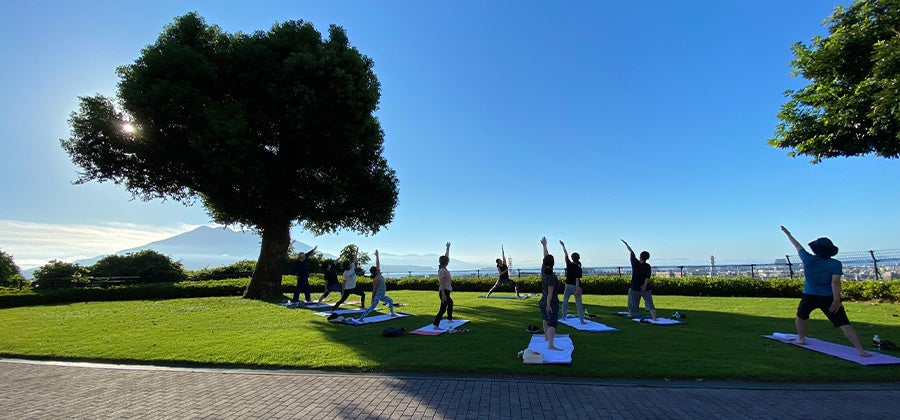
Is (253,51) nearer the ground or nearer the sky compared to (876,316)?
nearer the sky

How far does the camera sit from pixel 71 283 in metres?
22.4

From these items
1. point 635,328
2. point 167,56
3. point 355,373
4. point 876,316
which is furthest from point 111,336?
point 876,316

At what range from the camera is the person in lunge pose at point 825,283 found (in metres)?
6.82

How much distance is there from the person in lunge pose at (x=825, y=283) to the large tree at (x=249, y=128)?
49.4 ft

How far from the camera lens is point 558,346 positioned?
7766 mm

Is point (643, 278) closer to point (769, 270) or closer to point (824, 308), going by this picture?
point (824, 308)

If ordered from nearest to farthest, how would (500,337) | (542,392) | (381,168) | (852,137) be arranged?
(542,392) → (500,337) → (852,137) → (381,168)

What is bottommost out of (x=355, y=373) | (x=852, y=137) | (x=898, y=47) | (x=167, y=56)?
(x=355, y=373)

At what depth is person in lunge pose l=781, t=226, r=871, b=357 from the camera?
682cm

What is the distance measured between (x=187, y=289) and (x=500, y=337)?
1907 centimetres

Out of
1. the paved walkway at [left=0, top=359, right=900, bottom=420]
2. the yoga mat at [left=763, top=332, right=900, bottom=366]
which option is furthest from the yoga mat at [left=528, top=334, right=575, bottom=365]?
the yoga mat at [left=763, top=332, right=900, bottom=366]

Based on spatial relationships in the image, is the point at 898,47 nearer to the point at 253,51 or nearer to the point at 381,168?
the point at 381,168

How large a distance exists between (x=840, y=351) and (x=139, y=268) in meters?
34.3

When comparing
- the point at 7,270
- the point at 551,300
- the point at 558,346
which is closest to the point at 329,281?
the point at 558,346
